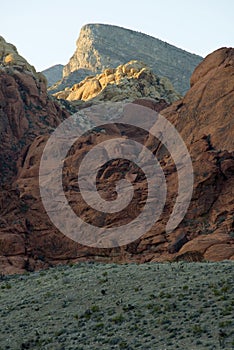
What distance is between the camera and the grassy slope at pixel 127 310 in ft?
73.2

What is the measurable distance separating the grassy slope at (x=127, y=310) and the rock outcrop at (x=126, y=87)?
198 feet

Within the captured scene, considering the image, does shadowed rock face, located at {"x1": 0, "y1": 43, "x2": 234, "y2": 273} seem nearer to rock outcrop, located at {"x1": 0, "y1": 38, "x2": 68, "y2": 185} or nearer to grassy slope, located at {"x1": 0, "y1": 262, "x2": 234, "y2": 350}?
rock outcrop, located at {"x1": 0, "y1": 38, "x2": 68, "y2": 185}

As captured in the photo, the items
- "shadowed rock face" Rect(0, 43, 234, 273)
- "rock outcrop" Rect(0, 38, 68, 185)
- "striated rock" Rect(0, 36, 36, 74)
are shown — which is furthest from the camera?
"striated rock" Rect(0, 36, 36, 74)

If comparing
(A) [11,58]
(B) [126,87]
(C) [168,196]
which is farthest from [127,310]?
(B) [126,87]

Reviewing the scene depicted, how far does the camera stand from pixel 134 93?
309ft

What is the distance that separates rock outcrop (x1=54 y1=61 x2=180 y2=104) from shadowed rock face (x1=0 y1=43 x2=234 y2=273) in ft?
101

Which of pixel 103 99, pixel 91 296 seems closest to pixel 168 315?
pixel 91 296

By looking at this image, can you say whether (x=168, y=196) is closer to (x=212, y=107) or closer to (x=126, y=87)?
(x=212, y=107)

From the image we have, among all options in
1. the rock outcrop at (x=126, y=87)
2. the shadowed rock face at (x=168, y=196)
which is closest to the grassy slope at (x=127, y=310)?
the shadowed rock face at (x=168, y=196)

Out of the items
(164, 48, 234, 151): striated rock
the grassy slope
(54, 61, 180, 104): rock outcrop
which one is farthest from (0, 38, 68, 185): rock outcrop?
the grassy slope

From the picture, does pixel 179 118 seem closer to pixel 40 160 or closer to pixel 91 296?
pixel 40 160

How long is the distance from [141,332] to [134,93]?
2917 inches

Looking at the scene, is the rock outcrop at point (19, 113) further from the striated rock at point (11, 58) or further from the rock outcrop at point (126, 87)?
the rock outcrop at point (126, 87)

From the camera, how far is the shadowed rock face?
1713 inches
